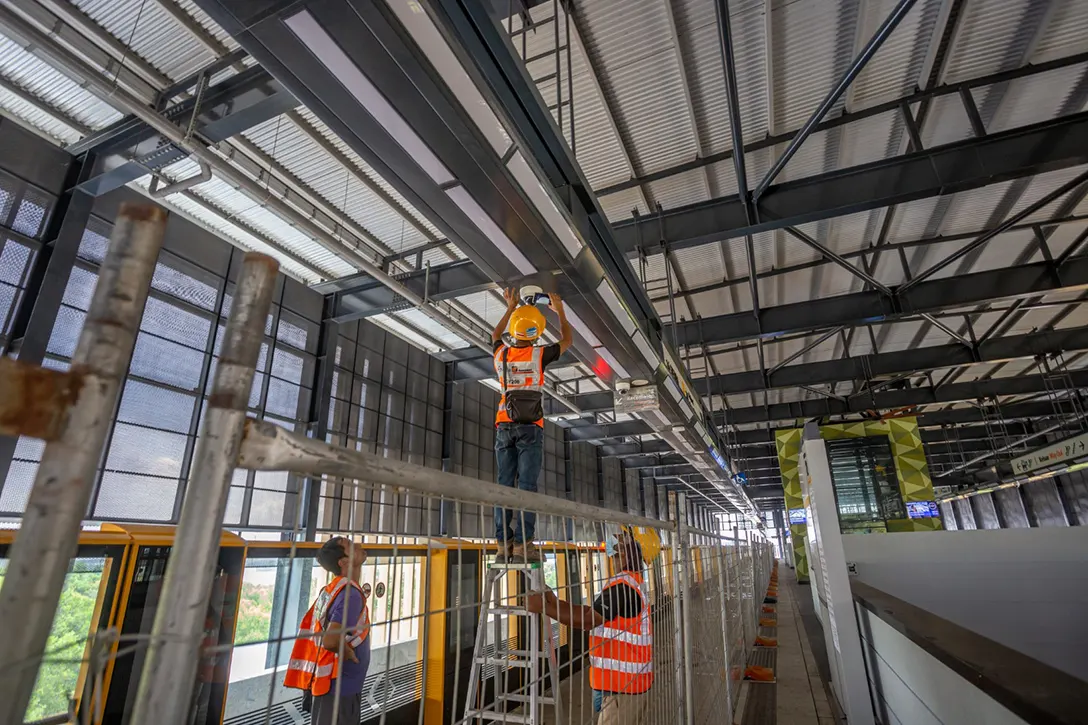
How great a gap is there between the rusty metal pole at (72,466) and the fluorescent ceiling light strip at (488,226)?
2.49 m

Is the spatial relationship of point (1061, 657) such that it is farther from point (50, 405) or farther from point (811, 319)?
point (50, 405)

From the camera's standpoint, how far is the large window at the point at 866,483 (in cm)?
1367

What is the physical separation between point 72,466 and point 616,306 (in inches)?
163

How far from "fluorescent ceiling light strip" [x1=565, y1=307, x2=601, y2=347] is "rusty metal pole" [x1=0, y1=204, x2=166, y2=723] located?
3.84 metres

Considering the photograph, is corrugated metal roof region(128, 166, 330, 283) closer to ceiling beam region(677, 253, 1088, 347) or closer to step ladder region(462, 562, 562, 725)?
step ladder region(462, 562, 562, 725)

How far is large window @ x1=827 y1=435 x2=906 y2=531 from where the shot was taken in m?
13.7

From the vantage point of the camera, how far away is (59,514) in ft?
1.98

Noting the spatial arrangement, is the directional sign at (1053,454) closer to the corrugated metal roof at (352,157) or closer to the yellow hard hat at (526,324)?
the yellow hard hat at (526,324)

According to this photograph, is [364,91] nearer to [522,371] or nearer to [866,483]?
[522,371]

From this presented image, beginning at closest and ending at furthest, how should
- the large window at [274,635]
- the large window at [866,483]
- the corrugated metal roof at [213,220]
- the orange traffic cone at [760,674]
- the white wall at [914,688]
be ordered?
the white wall at [914,688] → the large window at [274,635] → the orange traffic cone at [760,674] → the corrugated metal roof at [213,220] → the large window at [866,483]

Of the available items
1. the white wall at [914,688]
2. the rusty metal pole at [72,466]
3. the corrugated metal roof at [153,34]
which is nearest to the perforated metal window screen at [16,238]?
the corrugated metal roof at [153,34]

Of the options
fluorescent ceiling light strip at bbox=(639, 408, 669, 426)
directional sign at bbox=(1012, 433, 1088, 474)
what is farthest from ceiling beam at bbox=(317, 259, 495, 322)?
directional sign at bbox=(1012, 433, 1088, 474)

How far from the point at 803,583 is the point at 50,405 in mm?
20108

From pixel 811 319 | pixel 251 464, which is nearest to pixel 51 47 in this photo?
pixel 251 464
